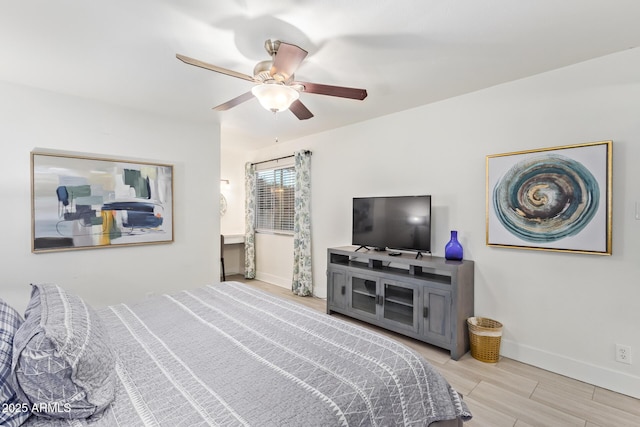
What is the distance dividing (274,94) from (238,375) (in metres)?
1.65

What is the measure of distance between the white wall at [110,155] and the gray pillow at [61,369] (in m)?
2.24

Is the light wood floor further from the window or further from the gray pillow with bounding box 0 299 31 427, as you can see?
the window

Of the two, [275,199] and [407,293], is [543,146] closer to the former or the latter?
[407,293]

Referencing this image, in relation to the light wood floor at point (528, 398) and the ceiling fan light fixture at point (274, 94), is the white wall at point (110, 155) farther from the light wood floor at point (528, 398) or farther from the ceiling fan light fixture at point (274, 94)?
the light wood floor at point (528, 398)

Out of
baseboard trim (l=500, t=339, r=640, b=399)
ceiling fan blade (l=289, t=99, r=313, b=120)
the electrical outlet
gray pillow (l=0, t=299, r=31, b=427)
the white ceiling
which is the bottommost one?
baseboard trim (l=500, t=339, r=640, b=399)

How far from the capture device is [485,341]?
2658 mm

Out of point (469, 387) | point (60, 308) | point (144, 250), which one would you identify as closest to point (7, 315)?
point (60, 308)

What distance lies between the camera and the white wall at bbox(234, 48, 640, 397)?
2.24 metres

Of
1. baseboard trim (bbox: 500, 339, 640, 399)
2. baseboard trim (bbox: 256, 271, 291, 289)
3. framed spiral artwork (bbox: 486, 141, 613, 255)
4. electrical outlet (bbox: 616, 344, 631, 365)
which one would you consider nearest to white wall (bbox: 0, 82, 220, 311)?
baseboard trim (bbox: 256, 271, 291, 289)

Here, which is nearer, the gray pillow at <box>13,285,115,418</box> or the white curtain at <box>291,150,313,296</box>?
the gray pillow at <box>13,285,115,418</box>

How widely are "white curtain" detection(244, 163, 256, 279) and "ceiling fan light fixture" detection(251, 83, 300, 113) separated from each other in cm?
383

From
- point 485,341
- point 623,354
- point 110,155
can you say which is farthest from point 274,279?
point 623,354

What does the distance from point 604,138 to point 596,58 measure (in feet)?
2.08

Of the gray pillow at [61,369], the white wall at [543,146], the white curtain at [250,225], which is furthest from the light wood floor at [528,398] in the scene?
the white curtain at [250,225]
